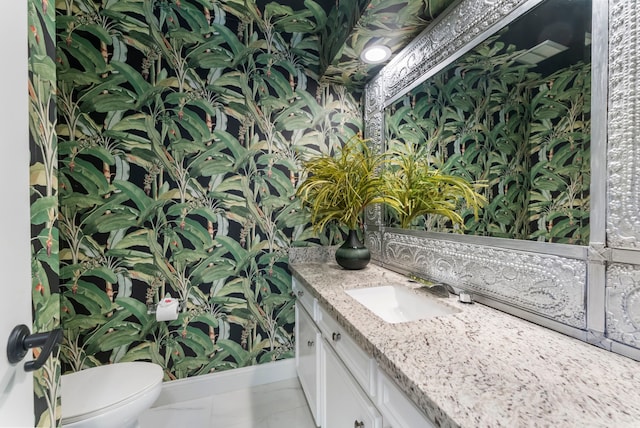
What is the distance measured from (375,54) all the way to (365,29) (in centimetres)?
24

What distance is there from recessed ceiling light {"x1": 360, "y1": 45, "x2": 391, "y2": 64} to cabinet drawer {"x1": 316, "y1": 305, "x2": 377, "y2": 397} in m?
1.55

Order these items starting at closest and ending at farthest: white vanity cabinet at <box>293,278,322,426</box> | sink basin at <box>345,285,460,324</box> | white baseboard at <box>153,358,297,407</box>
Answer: sink basin at <box>345,285,460,324</box> → white vanity cabinet at <box>293,278,322,426</box> → white baseboard at <box>153,358,297,407</box>

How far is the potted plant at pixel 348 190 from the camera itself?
158cm

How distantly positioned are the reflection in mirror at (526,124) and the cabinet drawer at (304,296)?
2.69 ft

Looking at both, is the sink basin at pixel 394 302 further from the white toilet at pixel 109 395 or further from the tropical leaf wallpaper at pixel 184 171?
the white toilet at pixel 109 395

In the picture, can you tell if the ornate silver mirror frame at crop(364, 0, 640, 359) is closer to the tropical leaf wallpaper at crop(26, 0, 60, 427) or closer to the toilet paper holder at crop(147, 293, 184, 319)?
the tropical leaf wallpaper at crop(26, 0, 60, 427)

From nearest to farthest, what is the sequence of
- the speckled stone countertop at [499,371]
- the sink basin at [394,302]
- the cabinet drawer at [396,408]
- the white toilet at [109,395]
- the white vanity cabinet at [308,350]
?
the speckled stone countertop at [499,371]
the cabinet drawer at [396,408]
the white toilet at [109,395]
the sink basin at [394,302]
the white vanity cabinet at [308,350]

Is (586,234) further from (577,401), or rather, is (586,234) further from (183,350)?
(183,350)

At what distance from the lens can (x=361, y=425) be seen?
85 cm

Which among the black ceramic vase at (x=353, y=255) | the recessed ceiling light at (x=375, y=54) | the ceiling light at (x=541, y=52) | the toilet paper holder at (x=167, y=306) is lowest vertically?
the toilet paper holder at (x=167, y=306)

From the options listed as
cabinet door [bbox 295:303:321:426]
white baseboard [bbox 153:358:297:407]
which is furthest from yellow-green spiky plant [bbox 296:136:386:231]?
white baseboard [bbox 153:358:297:407]

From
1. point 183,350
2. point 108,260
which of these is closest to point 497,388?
point 183,350

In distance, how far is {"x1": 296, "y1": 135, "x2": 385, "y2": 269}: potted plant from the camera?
5.18 ft

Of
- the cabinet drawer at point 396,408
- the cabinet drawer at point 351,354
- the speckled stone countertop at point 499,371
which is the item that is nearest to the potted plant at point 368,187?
the cabinet drawer at point 351,354
